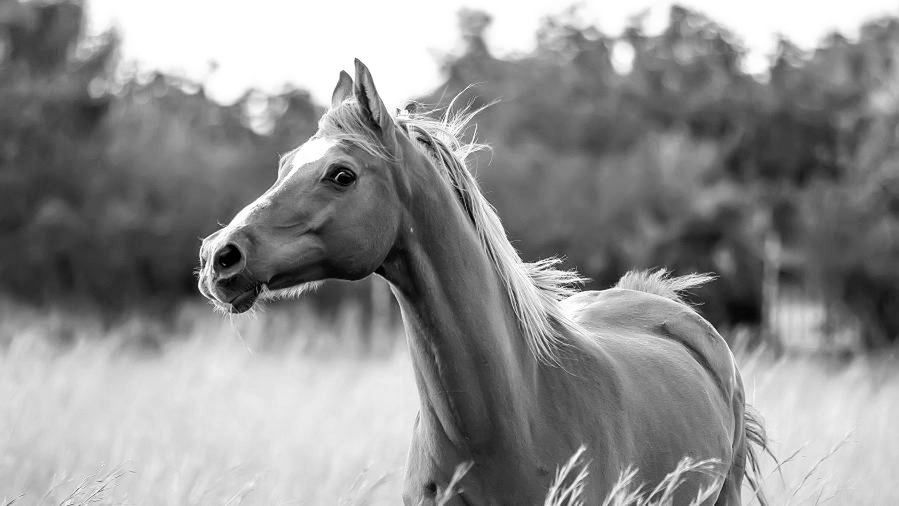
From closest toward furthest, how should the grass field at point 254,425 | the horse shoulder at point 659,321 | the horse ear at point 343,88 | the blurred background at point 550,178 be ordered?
1. the horse ear at point 343,88
2. the horse shoulder at point 659,321
3. the grass field at point 254,425
4. the blurred background at point 550,178

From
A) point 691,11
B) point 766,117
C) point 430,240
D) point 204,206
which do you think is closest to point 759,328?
point 766,117

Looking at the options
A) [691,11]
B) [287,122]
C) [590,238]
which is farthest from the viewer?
[691,11]

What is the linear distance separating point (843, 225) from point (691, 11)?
12.9 m

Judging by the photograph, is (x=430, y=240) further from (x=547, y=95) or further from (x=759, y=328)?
(x=547, y=95)

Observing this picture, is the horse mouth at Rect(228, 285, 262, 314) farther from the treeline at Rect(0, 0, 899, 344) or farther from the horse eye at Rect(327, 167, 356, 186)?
the treeline at Rect(0, 0, 899, 344)

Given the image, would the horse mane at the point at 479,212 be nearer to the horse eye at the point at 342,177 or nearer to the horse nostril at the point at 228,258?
the horse eye at the point at 342,177

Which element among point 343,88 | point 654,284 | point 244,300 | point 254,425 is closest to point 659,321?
point 654,284

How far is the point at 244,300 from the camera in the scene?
2.76m

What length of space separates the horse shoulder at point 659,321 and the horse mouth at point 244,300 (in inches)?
68.5

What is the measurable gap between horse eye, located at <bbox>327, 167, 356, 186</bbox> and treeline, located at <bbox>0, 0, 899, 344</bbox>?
1171 cm

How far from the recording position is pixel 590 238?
22.5 m

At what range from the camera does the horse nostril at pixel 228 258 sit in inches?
104

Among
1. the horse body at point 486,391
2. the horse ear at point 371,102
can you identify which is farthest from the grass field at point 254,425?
the horse ear at point 371,102

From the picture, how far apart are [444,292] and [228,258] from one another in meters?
0.71
